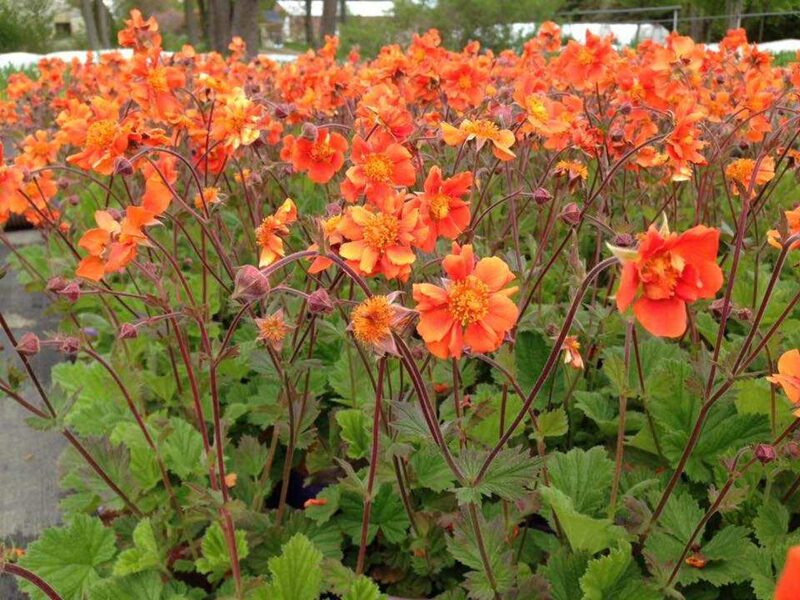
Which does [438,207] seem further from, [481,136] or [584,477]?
[584,477]

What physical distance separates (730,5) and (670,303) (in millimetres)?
19881

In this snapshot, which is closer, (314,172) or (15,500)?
(314,172)

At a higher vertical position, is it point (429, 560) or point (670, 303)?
point (670, 303)

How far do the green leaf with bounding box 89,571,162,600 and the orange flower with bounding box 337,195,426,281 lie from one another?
0.90m

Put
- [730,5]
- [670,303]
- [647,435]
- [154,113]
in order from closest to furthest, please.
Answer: [670,303] → [647,435] → [154,113] → [730,5]

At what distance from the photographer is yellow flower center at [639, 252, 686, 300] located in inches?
37.4

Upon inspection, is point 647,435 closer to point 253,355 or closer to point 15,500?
point 253,355

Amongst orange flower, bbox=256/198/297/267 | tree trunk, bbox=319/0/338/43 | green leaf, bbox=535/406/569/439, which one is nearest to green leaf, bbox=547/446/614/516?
green leaf, bbox=535/406/569/439

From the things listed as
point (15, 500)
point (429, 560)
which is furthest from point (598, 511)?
point (15, 500)

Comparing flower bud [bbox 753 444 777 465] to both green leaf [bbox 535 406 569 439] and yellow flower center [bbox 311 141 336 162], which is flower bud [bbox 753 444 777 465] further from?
yellow flower center [bbox 311 141 336 162]

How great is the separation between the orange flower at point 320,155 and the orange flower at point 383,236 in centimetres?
71

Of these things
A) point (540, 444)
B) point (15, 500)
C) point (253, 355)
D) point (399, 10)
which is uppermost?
point (399, 10)

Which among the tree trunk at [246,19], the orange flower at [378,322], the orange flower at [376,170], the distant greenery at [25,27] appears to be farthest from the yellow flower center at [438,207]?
the distant greenery at [25,27]

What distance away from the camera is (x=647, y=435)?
6.23 feet
